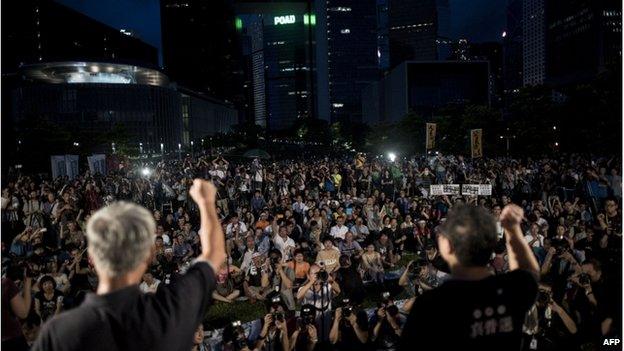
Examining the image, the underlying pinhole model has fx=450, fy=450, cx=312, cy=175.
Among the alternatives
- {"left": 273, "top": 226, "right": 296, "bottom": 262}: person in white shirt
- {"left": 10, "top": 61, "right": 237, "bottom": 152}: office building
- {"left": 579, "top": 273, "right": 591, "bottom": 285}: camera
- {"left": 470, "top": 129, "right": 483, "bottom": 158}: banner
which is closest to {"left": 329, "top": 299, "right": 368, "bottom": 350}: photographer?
{"left": 579, "top": 273, "right": 591, "bottom": 285}: camera

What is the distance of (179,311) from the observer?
1696 mm

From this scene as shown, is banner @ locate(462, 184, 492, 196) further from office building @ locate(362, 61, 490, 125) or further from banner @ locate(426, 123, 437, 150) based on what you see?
office building @ locate(362, 61, 490, 125)

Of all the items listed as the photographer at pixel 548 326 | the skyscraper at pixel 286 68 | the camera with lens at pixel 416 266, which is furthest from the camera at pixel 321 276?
the skyscraper at pixel 286 68

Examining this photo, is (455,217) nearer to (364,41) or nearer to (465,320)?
(465,320)

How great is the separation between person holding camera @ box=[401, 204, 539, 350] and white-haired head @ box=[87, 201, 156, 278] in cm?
108

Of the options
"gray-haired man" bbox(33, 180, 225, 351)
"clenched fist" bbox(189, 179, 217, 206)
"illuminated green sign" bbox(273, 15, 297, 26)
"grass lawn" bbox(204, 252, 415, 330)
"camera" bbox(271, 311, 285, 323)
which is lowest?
"grass lawn" bbox(204, 252, 415, 330)

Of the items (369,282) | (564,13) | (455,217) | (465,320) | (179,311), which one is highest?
(564,13)

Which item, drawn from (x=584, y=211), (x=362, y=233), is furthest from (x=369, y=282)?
(x=584, y=211)

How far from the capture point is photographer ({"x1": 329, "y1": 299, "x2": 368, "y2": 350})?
20.6ft

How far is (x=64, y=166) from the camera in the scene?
72.1 ft

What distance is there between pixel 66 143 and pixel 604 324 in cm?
4412

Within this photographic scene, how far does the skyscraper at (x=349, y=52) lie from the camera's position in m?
178

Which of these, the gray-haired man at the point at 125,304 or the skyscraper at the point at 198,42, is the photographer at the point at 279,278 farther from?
the skyscraper at the point at 198,42

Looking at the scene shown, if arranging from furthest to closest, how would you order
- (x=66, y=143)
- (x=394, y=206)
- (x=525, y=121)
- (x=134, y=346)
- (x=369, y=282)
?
1. (x=66, y=143)
2. (x=525, y=121)
3. (x=394, y=206)
4. (x=369, y=282)
5. (x=134, y=346)
